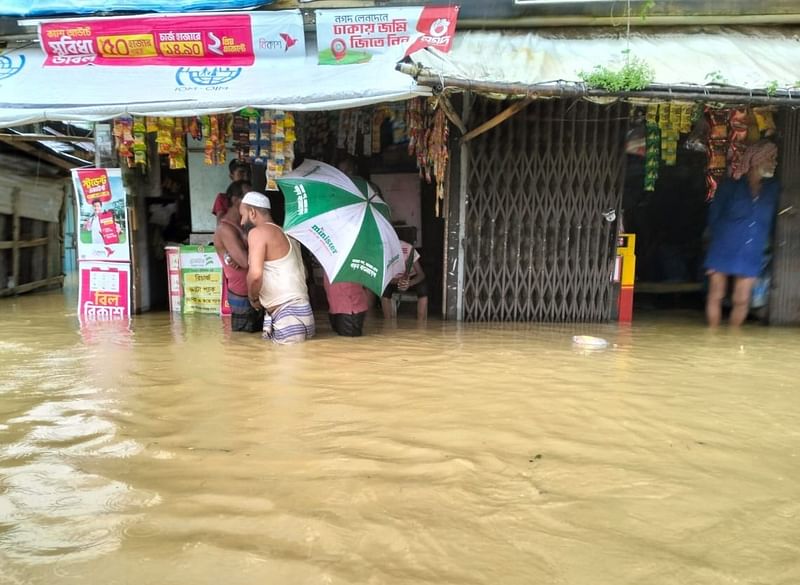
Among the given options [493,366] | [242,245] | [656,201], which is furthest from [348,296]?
[656,201]

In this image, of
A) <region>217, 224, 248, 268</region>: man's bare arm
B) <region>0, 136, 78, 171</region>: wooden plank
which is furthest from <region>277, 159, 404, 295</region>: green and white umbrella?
<region>0, 136, 78, 171</region>: wooden plank

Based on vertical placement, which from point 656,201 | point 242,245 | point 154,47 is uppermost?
point 154,47

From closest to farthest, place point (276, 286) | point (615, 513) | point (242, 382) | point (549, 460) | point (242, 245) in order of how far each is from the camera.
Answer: point (615, 513) → point (549, 460) → point (242, 382) → point (276, 286) → point (242, 245)

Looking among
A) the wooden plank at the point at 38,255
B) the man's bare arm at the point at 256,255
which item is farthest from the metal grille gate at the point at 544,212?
the wooden plank at the point at 38,255

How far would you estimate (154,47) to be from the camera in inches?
239

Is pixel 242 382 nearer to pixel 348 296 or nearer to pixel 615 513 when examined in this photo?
pixel 348 296

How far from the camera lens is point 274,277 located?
5.22 metres

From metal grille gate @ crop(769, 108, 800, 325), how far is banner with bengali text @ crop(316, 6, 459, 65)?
3.76 m

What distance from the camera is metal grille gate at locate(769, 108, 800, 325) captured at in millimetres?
6180

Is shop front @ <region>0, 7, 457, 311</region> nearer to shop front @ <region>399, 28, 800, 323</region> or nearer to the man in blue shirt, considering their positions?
shop front @ <region>399, 28, 800, 323</region>

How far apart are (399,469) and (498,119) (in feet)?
12.8

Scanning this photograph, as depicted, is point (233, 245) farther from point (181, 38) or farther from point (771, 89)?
point (771, 89)

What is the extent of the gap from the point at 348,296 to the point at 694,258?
6170 mm

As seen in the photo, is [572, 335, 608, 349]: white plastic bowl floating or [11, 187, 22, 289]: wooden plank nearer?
[572, 335, 608, 349]: white plastic bowl floating
